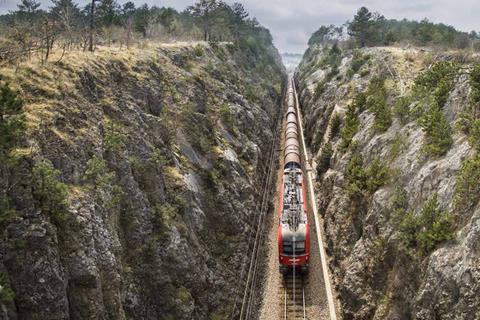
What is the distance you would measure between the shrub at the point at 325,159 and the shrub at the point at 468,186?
817 inches

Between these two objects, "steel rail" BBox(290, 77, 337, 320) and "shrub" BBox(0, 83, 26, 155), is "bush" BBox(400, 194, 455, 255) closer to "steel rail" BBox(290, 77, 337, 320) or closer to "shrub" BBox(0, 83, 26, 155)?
"steel rail" BBox(290, 77, 337, 320)

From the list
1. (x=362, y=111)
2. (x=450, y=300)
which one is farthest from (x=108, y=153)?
(x=362, y=111)

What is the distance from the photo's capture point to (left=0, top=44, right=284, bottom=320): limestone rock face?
49.6 feet

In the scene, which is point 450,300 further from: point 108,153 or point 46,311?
point 108,153

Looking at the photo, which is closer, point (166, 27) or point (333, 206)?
point (333, 206)

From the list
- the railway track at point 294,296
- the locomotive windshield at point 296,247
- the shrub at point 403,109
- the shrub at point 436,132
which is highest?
the shrub at point 403,109

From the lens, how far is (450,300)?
53.7 feet

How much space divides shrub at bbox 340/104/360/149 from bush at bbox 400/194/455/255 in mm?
15389

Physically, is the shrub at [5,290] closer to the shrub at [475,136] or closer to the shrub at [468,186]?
the shrub at [468,186]

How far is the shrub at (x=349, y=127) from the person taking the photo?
36.0 metres

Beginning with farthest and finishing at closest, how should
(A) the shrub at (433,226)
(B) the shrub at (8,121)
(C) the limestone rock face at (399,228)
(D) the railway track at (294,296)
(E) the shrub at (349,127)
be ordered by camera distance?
(E) the shrub at (349,127), (D) the railway track at (294,296), (A) the shrub at (433,226), (C) the limestone rock face at (399,228), (B) the shrub at (8,121)

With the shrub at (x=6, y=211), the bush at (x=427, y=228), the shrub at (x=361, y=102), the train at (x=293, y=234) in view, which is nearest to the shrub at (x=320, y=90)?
the shrub at (x=361, y=102)

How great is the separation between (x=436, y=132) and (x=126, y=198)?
1882cm

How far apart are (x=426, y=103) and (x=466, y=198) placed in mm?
11860
